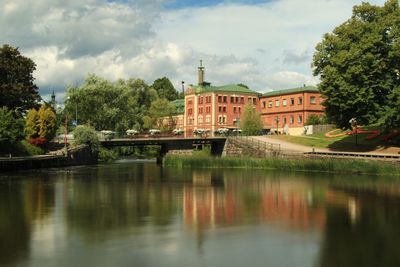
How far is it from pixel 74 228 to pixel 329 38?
54.6 meters

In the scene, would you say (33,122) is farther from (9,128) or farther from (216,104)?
(216,104)

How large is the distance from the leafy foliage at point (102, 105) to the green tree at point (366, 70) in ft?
185

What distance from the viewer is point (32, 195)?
123ft

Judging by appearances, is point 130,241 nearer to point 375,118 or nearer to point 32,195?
point 32,195

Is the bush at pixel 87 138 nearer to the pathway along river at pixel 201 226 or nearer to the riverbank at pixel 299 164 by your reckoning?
the riverbank at pixel 299 164

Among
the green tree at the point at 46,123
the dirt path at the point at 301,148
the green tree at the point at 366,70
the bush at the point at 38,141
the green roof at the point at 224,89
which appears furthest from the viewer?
the green roof at the point at 224,89

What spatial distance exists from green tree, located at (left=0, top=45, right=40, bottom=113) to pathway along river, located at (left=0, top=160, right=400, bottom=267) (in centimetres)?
4551

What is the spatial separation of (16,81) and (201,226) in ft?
236

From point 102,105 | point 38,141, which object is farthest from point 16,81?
point 102,105

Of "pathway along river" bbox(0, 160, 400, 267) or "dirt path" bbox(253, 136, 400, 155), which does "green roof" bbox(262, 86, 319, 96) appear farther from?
"pathway along river" bbox(0, 160, 400, 267)

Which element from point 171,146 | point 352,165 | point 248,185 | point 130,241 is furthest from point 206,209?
point 171,146

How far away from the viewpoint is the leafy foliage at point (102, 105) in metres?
111

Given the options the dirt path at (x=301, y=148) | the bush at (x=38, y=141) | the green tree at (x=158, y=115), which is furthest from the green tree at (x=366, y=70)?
the green tree at (x=158, y=115)

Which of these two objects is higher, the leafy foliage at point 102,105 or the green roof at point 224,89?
the green roof at point 224,89
